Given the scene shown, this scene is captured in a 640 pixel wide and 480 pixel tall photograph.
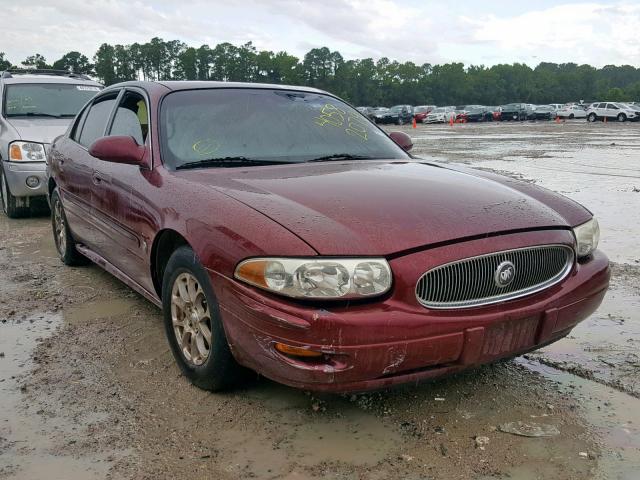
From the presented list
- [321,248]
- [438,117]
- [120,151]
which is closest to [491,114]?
[438,117]

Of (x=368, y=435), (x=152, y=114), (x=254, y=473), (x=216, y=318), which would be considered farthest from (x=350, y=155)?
(x=254, y=473)

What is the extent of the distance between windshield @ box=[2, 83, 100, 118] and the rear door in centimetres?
354

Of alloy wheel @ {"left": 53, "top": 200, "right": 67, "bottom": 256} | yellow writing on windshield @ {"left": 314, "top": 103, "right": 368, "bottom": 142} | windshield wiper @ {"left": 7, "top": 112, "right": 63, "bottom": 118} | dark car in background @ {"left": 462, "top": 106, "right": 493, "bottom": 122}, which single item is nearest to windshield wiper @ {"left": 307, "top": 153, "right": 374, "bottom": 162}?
yellow writing on windshield @ {"left": 314, "top": 103, "right": 368, "bottom": 142}

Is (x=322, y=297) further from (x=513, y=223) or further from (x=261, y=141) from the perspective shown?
(x=261, y=141)

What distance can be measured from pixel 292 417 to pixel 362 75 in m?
122

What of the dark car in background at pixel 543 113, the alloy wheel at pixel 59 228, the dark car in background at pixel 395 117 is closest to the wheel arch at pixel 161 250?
the alloy wheel at pixel 59 228

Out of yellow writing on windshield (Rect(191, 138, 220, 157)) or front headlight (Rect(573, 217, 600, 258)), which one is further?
yellow writing on windshield (Rect(191, 138, 220, 157))

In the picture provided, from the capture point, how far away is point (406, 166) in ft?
12.1

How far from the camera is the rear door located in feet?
14.9

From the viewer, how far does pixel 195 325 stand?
310cm

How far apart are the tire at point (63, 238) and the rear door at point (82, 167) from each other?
214 millimetres

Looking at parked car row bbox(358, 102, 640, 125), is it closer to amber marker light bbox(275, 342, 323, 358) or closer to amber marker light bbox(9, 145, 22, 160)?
amber marker light bbox(9, 145, 22, 160)

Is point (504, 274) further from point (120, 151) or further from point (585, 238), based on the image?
point (120, 151)

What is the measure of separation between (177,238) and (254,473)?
129 centimetres
